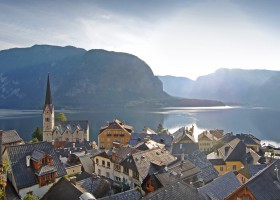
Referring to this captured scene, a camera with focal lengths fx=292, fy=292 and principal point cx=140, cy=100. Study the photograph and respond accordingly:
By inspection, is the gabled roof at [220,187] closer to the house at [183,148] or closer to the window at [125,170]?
the window at [125,170]

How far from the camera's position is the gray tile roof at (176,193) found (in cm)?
2905

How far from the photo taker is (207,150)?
96.1 meters

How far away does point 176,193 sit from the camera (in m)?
31.4

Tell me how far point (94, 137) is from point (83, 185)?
108 metres

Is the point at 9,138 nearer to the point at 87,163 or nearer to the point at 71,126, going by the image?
the point at 87,163

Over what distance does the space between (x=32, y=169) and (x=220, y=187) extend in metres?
25.3

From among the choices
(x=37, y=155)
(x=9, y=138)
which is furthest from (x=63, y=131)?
(x=37, y=155)

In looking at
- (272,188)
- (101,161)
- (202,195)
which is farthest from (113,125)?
(272,188)

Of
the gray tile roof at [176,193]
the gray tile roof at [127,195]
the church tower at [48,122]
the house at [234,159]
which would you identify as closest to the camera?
the gray tile roof at [176,193]

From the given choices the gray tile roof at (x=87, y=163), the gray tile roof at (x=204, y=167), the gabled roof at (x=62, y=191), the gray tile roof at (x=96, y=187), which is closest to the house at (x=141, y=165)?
the gray tile roof at (x=204, y=167)

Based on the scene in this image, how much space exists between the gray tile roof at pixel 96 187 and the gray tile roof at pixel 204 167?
17988mm

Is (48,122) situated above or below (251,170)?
below

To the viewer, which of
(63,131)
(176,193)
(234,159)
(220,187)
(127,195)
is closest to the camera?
(176,193)

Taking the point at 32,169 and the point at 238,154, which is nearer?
the point at 32,169
